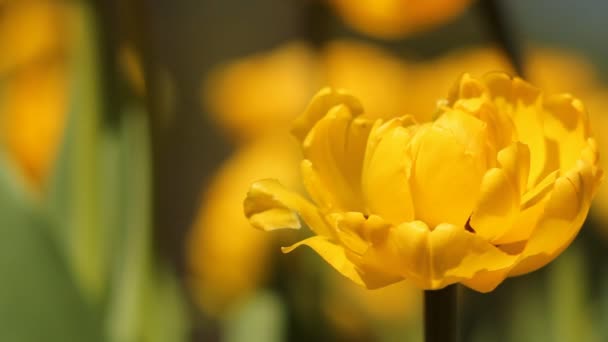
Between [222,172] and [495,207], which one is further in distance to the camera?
[222,172]

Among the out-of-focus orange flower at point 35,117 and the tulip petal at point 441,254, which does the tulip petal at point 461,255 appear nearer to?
the tulip petal at point 441,254

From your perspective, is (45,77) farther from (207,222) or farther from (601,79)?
(601,79)

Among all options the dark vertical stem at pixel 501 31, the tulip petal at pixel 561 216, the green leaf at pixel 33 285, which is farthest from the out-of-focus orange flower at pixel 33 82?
the tulip petal at pixel 561 216

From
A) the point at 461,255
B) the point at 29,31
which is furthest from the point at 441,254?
the point at 29,31

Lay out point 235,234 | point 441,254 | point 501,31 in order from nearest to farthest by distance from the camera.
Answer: point 441,254 < point 501,31 < point 235,234

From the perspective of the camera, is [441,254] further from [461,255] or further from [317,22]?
[317,22]

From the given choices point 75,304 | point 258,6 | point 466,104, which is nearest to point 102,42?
point 75,304

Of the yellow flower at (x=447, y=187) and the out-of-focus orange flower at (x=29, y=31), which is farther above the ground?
the out-of-focus orange flower at (x=29, y=31)
